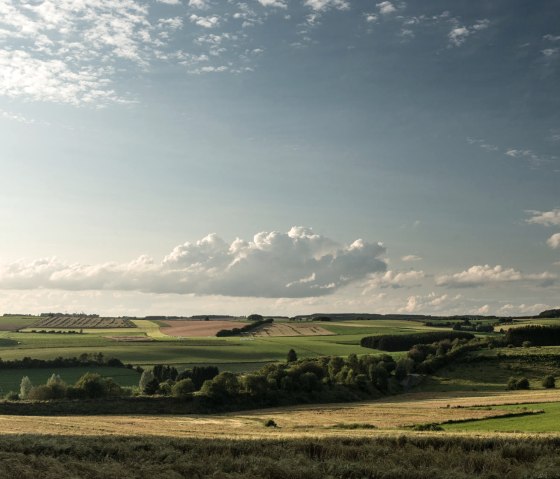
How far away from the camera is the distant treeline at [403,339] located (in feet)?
522

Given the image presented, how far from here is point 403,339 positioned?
16238 cm

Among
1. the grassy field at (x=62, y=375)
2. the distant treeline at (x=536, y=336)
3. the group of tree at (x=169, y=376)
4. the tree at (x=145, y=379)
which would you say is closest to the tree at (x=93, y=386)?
the group of tree at (x=169, y=376)

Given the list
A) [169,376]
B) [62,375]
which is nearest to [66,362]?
[62,375]

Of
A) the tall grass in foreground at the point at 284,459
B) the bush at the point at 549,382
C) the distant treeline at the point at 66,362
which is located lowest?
the bush at the point at 549,382

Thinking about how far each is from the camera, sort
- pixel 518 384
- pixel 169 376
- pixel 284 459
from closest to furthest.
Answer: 1. pixel 284 459
2. pixel 518 384
3. pixel 169 376

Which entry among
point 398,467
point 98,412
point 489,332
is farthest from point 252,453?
point 489,332

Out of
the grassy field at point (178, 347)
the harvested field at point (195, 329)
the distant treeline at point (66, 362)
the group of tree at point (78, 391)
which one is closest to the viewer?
the group of tree at point (78, 391)

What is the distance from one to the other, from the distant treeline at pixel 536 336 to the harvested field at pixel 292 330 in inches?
2146

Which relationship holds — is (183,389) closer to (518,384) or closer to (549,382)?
(518,384)

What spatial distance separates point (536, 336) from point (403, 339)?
33.6 m

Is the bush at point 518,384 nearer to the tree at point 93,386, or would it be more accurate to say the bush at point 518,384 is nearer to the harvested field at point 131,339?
the tree at point 93,386

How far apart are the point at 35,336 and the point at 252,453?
16093 cm

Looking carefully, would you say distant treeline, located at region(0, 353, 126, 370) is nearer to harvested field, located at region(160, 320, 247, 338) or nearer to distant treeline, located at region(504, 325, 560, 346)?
harvested field, located at region(160, 320, 247, 338)

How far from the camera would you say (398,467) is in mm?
16219
